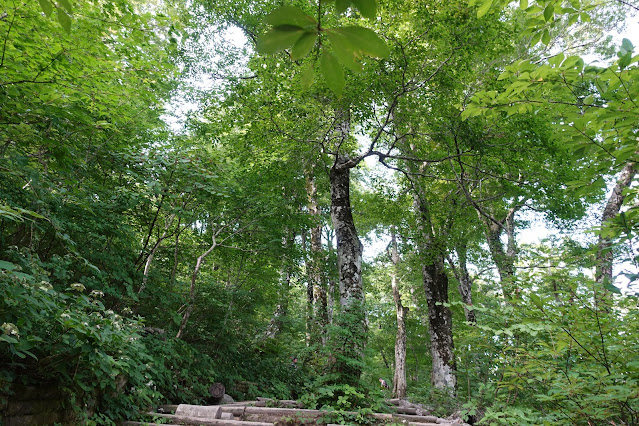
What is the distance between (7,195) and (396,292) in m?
13.0

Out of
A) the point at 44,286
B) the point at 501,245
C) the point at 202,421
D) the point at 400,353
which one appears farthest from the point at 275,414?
the point at 400,353

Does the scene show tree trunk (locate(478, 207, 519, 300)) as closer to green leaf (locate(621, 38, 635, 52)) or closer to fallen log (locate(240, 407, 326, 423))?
fallen log (locate(240, 407, 326, 423))

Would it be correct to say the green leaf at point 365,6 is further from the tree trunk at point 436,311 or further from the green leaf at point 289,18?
the tree trunk at point 436,311

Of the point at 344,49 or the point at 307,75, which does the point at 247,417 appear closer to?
the point at 307,75

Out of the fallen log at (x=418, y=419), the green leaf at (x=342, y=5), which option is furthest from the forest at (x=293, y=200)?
the fallen log at (x=418, y=419)

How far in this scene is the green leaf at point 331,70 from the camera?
0.77m

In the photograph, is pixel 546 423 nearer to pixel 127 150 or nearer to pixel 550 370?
pixel 550 370

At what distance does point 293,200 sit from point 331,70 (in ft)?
29.3

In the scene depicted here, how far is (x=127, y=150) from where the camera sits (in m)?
5.16

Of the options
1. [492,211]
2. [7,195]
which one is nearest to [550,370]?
[7,195]

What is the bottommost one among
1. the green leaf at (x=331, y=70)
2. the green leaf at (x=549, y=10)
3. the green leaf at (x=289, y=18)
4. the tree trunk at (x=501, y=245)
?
the green leaf at (x=331, y=70)

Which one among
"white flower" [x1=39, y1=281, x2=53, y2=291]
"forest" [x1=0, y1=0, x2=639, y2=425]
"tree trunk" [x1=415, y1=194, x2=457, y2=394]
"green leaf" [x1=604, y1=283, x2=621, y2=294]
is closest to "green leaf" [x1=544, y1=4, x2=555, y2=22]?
"forest" [x1=0, y1=0, x2=639, y2=425]

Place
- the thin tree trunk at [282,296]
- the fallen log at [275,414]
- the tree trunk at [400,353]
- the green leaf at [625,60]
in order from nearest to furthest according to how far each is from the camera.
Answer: the green leaf at [625,60] < the fallen log at [275,414] < the thin tree trunk at [282,296] < the tree trunk at [400,353]

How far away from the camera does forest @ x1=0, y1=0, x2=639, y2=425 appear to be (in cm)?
231
